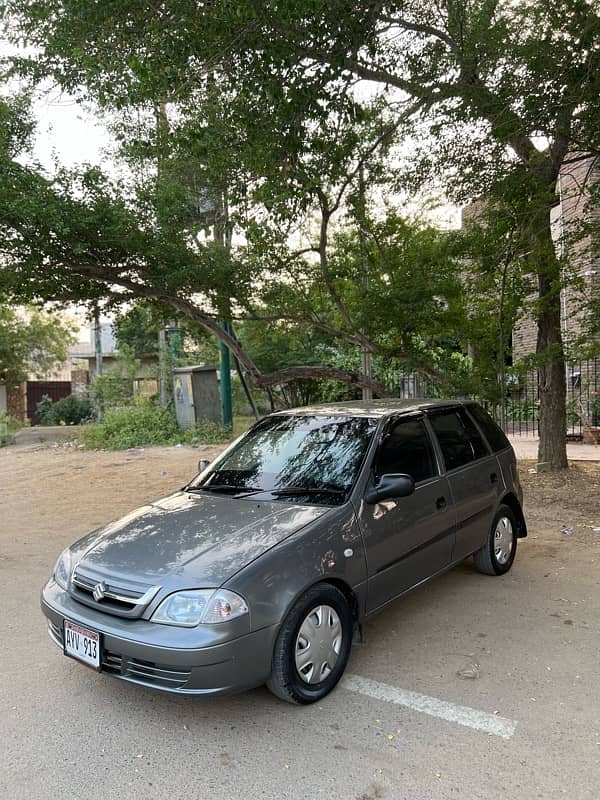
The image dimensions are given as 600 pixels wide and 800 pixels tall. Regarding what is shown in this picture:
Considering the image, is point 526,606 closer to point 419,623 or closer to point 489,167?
Result: point 419,623

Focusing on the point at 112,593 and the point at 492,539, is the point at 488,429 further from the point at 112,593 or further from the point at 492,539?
the point at 112,593

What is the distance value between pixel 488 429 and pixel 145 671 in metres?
3.68

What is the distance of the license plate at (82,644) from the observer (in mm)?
3068

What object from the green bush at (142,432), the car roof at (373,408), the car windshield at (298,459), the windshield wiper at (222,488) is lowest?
the green bush at (142,432)

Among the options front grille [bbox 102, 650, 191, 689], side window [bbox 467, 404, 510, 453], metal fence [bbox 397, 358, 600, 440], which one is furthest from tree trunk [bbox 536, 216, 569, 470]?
front grille [bbox 102, 650, 191, 689]

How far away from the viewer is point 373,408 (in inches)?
181

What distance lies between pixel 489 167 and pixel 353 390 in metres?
9.72

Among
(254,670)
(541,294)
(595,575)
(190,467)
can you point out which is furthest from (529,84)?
(190,467)

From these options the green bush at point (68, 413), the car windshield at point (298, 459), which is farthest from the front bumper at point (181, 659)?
the green bush at point (68, 413)

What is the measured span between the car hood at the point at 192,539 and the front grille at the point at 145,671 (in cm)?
39

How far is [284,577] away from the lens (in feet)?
10.1

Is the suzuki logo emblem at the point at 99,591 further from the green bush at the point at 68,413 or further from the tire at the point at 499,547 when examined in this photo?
the green bush at the point at 68,413

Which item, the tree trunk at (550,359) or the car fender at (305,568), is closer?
the car fender at (305,568)

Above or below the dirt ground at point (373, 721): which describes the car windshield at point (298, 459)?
above
